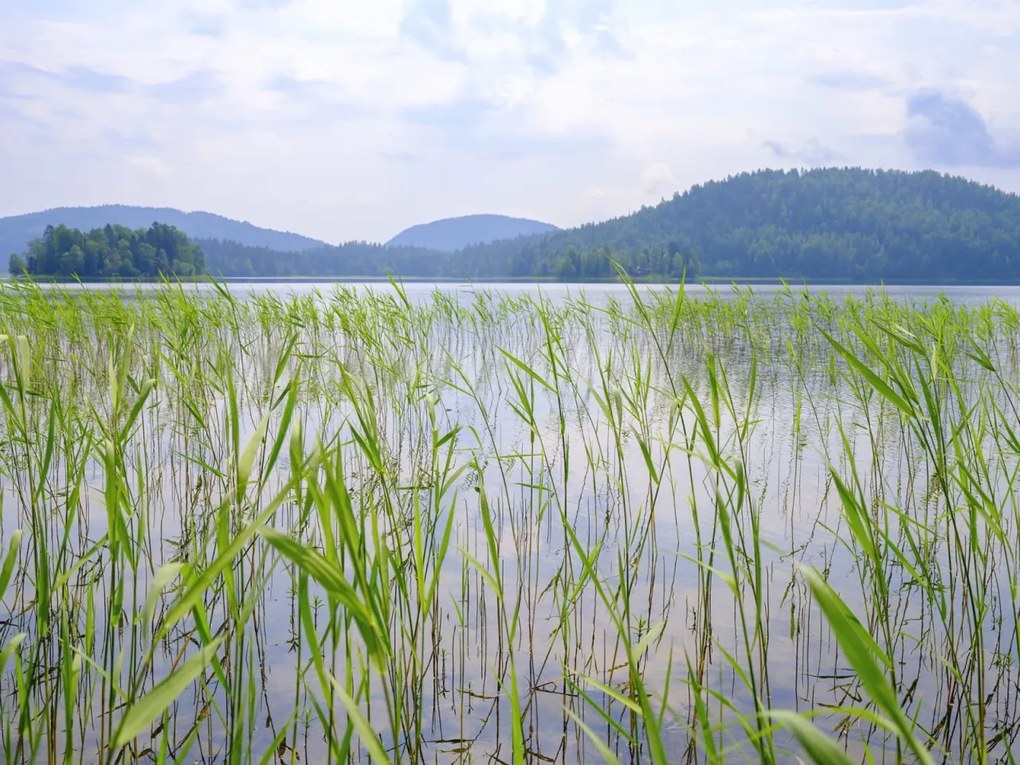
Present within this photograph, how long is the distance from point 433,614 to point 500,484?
7.76 ft

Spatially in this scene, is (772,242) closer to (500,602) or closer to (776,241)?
(776,241)

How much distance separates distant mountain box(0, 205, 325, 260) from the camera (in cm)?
15375

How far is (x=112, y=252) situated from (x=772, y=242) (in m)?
61.6

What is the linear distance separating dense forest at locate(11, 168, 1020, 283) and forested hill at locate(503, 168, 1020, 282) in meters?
0.14

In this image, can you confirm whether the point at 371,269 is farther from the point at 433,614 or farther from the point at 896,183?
the point at 433,614

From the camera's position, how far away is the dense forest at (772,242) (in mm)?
75312

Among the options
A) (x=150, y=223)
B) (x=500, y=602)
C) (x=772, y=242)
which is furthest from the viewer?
(x=150, y=223)

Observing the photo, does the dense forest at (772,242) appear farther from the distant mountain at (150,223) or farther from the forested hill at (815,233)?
the distant mountain at (150,223)

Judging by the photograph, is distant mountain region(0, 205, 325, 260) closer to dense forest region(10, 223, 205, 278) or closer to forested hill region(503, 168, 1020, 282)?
forested hill region(503, 168, 1020, 282)

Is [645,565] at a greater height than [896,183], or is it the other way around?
[896,183]

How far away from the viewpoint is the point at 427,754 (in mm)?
2240

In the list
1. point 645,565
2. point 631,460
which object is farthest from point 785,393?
point 645,565

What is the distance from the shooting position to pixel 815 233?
83.2 m

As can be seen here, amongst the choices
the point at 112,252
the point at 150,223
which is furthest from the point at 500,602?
the point at 150,223
